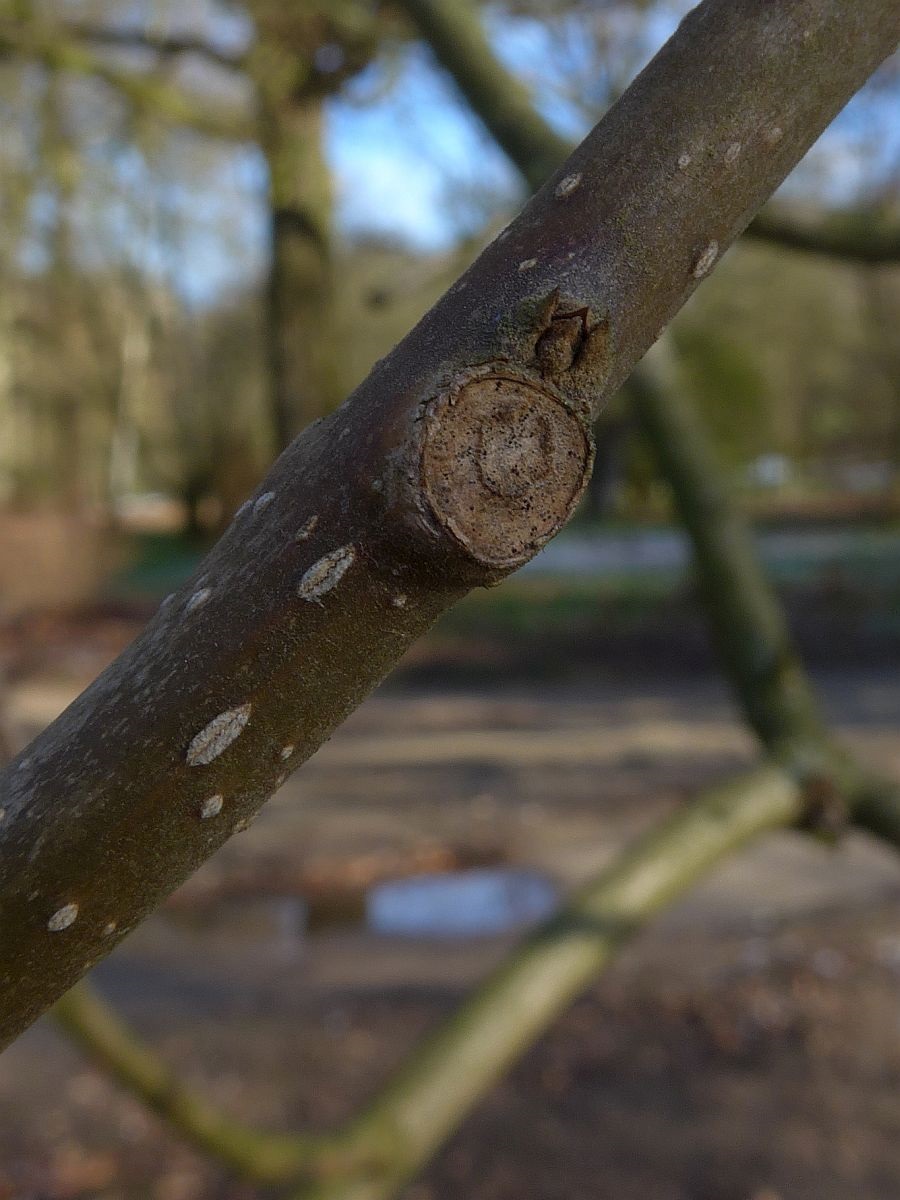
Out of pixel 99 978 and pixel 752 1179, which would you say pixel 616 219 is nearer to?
pixel 752 1179

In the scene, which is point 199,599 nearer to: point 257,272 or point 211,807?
point 211,807

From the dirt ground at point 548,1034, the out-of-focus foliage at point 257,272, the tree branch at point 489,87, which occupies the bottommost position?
the dirt ground at point 548,1034

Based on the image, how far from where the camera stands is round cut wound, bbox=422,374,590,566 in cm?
60

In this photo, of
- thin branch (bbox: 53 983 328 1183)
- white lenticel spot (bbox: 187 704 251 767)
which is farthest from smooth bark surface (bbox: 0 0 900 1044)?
thin branch (bbox: 53 983 328 1183)

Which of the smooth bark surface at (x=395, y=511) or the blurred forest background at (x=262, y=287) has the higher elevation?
the blurred forest background at (x=262, y=287)

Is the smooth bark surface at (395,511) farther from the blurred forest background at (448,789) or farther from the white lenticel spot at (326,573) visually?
the blurred forest background at (448,789)

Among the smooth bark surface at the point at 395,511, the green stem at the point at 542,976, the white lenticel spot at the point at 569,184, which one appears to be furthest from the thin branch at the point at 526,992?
the white lenticel spot at the point at 569,184

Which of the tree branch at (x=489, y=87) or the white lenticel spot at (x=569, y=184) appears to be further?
the tree branch at (x=489, y=87)

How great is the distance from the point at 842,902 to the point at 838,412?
19.9m

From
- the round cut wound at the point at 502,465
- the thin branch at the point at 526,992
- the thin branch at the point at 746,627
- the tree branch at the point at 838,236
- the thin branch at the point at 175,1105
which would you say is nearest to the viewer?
the round cut wound at the point at 502,465

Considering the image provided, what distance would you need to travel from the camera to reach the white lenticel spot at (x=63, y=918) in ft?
2.17

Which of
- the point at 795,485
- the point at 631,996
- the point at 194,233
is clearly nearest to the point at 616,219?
the point at 631,996

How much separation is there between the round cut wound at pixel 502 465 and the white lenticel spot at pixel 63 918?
29cm

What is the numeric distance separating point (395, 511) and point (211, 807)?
0.19 metres
